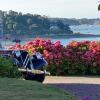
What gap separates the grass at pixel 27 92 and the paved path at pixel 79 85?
2.04m

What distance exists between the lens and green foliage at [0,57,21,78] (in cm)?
1346

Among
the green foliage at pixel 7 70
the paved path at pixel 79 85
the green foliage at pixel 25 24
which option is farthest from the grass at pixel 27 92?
the green foliage at pixel 25 24

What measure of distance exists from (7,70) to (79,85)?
268 cm

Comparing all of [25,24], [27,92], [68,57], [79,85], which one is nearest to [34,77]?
[79,85]

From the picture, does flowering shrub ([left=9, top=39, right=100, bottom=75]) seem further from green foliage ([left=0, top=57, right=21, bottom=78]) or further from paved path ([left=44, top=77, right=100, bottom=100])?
green foliage ([left=0, top=57, right=21, bottom=78])

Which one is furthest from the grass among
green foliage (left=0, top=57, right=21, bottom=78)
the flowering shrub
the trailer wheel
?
the flowering shrub

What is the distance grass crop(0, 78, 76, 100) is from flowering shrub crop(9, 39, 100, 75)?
7.26 metres

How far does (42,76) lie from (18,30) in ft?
35.1

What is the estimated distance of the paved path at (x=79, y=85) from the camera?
1320 cm

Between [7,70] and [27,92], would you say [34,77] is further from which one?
[27,92]

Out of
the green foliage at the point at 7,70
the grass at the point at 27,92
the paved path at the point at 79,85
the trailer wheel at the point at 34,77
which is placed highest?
the grass at the point at 27,92

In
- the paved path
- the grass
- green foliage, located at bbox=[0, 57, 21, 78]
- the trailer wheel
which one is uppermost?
the grass

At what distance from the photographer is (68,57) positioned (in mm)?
18625

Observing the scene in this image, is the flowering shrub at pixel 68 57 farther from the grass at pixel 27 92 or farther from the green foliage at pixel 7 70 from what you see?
the grass at pixel 27 92
